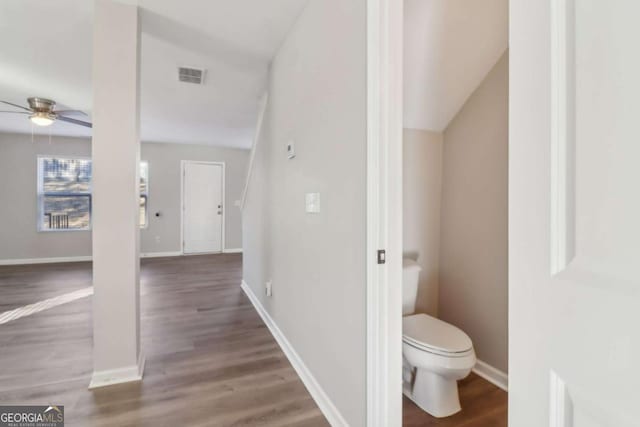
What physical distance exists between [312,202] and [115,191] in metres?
1.24

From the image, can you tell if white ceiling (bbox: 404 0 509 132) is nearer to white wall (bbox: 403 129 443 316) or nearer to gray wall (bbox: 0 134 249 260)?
white wall (bbox: 403 129 443 316)

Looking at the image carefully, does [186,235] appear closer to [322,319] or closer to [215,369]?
[215,369]

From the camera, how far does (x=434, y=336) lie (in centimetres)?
160

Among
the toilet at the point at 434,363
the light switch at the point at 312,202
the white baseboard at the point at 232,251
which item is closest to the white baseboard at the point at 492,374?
the toilet at the point at 434,363

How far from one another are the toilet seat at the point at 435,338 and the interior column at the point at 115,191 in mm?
1730

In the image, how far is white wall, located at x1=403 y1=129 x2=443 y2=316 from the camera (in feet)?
6.88

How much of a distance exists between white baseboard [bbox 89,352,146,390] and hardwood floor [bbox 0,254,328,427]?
50 mm

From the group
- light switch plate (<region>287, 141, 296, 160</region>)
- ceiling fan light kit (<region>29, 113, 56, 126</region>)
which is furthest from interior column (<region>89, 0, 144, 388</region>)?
ceiling fan light kit (<region>29, 113, 56, 126</region>)

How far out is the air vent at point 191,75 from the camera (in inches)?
109

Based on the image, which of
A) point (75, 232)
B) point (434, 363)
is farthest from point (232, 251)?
point (434, 363)
